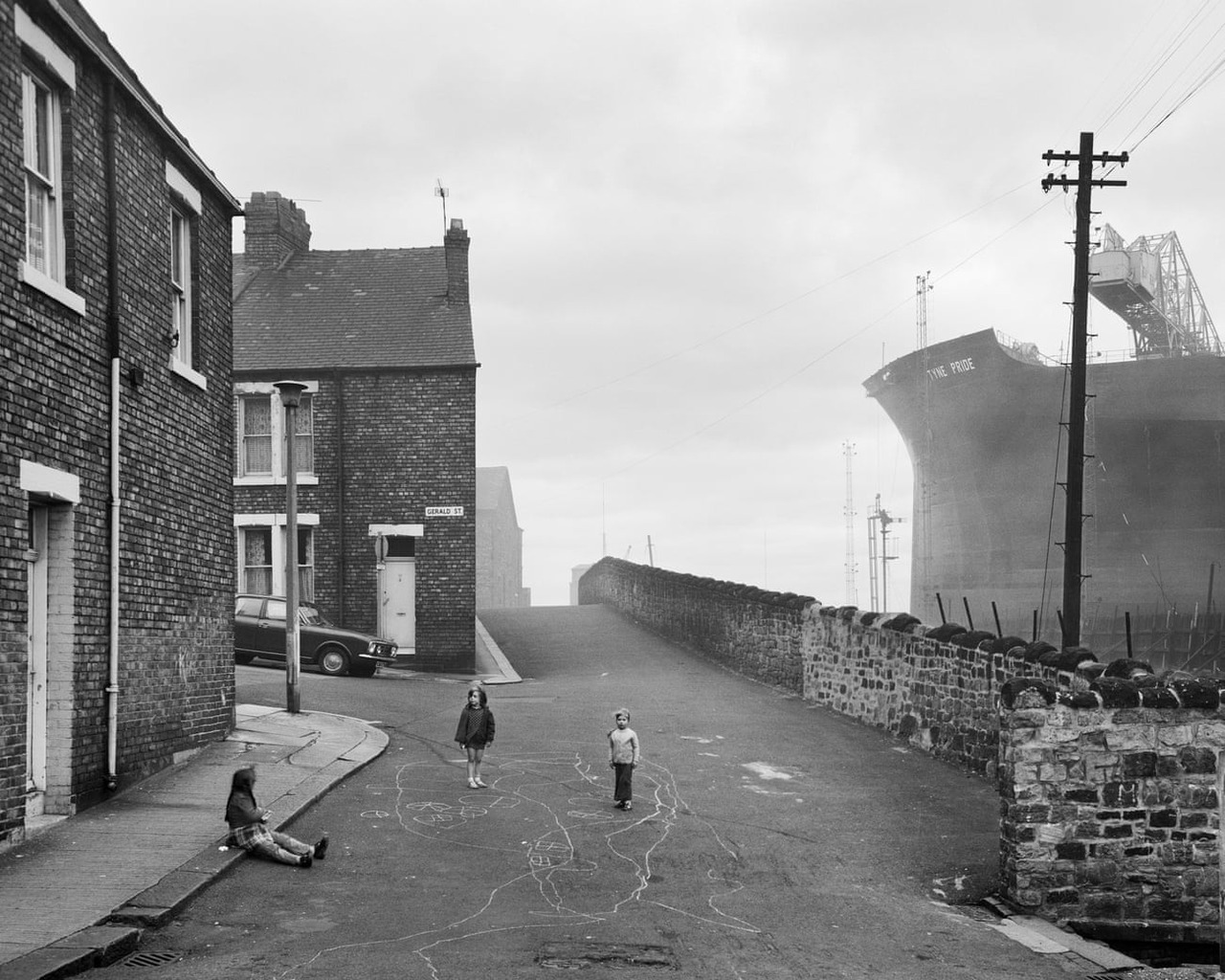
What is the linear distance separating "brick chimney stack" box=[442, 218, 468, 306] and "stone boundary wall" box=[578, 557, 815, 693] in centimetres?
881

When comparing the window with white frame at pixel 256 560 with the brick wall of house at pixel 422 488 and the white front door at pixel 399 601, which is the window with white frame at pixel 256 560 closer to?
the brick wall of house at pixel 422 488

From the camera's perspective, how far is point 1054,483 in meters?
57.5

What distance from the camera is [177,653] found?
13.1 m

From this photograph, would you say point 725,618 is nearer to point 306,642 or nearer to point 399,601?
point 399,601

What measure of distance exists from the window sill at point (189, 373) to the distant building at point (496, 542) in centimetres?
5554

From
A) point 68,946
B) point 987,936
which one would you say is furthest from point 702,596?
point 68,946

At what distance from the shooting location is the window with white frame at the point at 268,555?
86.9 ft

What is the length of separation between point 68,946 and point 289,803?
4.48m

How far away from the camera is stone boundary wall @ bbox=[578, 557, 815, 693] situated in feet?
75.5

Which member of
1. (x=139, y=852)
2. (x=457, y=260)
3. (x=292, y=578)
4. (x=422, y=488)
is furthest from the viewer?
(x=457, y=260)

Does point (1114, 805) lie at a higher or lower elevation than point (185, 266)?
lower

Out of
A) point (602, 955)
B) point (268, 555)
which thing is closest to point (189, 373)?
point (602, 955)

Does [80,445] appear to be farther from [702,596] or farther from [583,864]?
[702,596]

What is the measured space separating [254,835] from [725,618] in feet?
59.3
